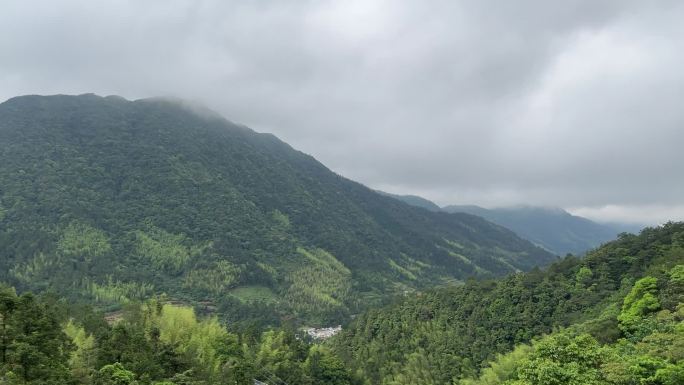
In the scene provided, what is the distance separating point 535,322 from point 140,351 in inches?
1675

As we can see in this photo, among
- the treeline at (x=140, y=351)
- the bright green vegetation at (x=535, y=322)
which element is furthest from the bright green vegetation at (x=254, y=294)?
the treeline at (x=140, y=351)

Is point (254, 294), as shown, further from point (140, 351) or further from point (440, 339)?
point (140, 351)

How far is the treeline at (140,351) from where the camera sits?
89.7 feet

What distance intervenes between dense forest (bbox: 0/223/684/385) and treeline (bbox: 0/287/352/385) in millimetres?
105

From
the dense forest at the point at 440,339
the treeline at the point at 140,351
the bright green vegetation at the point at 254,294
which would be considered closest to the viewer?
the dense forest at the point at 440,339

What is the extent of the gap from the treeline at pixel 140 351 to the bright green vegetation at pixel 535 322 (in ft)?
33.4

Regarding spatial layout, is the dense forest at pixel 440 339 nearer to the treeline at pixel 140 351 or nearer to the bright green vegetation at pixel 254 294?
the treeline at pixel 140 351

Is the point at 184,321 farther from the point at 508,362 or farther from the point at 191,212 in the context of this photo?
the point at 191,212

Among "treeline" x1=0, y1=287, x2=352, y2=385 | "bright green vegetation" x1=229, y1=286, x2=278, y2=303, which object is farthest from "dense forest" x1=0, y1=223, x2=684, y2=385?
"bright green vegetation" x1=229, y1=286, x2=278, y2=303

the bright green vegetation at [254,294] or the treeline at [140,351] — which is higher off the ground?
the treeline at [140,351]

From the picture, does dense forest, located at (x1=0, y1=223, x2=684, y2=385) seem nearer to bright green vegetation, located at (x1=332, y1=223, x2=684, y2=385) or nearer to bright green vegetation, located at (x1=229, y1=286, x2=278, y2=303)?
bright green vegetation, located at (x1=332, y1=223, x2=684, y2=385)

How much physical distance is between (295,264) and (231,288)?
41071mm

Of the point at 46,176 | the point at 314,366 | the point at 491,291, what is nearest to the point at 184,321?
the point at 314,366

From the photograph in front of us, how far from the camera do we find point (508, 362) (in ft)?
145
